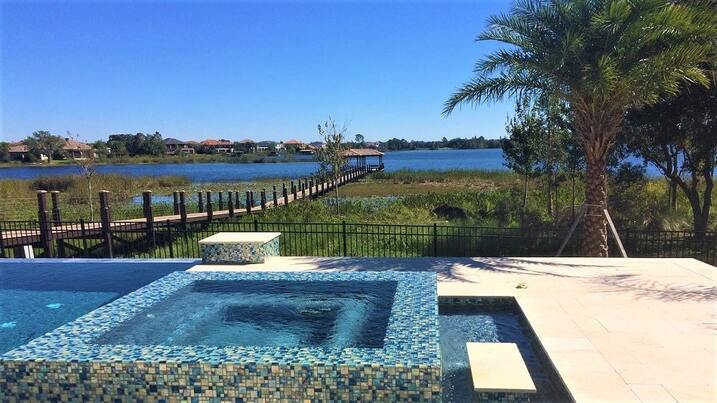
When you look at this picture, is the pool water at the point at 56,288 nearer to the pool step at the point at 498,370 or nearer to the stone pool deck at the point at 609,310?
the stone pool deck at the point at 609,310


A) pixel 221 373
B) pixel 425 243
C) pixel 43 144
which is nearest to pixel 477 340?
pixel 221 373

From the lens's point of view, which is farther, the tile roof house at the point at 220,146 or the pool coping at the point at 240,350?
the tile roof house at the point at 220,146

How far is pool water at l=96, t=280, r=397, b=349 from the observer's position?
5.55 meters

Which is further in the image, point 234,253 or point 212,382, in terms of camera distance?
point 234,253

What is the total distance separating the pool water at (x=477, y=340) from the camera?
459 cm

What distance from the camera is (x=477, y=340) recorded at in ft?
19.9

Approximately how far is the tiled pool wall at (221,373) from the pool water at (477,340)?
557 millimetres

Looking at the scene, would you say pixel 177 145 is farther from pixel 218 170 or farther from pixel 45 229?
pixel 45 229

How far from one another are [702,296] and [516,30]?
5.64 m

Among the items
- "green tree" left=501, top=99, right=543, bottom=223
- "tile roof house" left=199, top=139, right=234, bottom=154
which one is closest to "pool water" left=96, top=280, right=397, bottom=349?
"green tree" left=501, top=99, right=543, bottom=223

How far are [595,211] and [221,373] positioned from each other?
7911 millimetres

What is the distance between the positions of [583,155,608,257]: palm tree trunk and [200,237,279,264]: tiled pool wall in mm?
6371

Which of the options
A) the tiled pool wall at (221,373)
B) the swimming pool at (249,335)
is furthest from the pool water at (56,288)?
the tiled pool wall at (221,373)

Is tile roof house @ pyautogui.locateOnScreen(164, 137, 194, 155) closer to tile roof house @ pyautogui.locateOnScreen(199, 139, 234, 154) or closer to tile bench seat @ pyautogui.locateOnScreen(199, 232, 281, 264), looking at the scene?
tile roof house @ pyautogui.locateOnScreen(199, 139, 234, 154)
